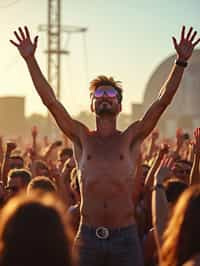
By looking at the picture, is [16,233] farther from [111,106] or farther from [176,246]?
[111,106]

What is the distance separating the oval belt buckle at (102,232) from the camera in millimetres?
5285

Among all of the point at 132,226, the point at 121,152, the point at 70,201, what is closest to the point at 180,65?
the point at 121,152

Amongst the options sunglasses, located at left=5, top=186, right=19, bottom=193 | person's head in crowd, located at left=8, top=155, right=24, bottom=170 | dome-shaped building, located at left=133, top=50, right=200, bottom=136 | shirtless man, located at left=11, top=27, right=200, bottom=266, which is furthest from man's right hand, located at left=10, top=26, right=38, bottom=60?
dome-shaped building, located at left=133, top=50, right=200, bottom=136

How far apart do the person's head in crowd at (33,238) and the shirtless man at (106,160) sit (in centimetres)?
222

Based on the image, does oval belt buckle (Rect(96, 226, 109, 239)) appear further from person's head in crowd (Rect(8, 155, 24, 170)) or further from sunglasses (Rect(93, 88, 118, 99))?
person's head in crowd (Rect(8, 155, 24, 170))

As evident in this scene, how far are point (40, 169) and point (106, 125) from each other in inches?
134

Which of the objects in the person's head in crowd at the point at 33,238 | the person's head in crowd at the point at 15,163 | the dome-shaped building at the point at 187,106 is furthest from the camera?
the dome-shaped building at the point at 187,106

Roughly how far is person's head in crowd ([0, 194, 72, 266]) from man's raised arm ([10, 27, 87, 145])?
2.57 meters

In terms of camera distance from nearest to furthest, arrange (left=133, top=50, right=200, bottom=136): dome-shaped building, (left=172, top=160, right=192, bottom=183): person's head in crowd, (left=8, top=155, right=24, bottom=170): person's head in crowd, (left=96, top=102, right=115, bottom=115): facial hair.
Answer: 1. (left=96, top=102, right=115, bottom=115): facial hair
2. (left=172, top=160, right=192, bottom=183): person's head in crowd
3. (left=8, top=155, right=24, bottom=170): person's head in crowd
4. (left=133, top=50, right=200, bottom=136): dome-shaped building

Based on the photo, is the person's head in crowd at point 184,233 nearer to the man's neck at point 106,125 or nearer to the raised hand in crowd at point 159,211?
the raised hand in crowd at point 159,211

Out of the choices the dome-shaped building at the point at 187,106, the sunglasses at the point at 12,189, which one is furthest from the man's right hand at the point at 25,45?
the dome-shaped building at the point at 187,106

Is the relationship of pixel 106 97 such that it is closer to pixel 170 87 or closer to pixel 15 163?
pixel 170 87

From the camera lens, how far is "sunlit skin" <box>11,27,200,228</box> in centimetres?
534

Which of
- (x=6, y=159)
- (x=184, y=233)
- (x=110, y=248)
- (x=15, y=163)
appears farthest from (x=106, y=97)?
(x=15, y=163)
